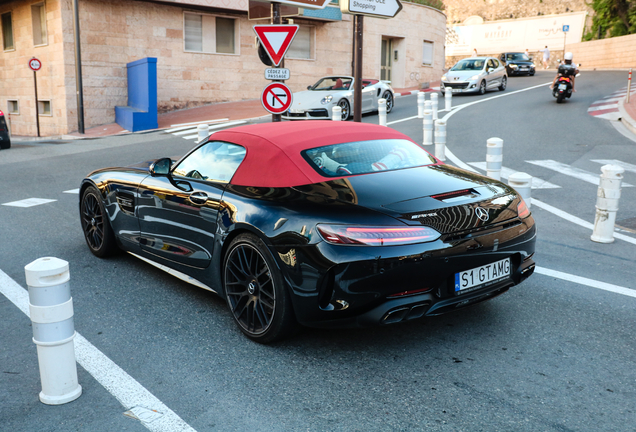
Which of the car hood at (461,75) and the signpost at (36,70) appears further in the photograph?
the car hood at (461,75)

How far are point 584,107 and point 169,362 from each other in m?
19.7

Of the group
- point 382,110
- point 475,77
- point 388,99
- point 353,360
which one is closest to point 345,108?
point 382,110

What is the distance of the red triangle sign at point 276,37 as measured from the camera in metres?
9.52

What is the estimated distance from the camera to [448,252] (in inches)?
141

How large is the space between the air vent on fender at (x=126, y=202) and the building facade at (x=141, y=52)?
19.8 m

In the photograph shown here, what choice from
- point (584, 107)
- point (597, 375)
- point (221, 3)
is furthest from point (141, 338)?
point (221, 3)

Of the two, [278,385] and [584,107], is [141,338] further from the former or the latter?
[584,107]

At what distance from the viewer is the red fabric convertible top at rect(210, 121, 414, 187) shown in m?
4.12

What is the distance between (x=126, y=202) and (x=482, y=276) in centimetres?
317

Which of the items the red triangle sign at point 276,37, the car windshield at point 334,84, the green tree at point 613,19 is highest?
the green tree at point 613,19

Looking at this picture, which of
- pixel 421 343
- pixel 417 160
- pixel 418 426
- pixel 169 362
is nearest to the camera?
pixel 418 426

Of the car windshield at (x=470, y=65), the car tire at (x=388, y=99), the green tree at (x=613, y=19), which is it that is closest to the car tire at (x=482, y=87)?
the car windshield at (x=470, y=65)

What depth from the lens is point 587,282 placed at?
5.16 meters

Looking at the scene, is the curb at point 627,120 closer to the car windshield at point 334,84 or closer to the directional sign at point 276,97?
the car windshield at point 334,84
